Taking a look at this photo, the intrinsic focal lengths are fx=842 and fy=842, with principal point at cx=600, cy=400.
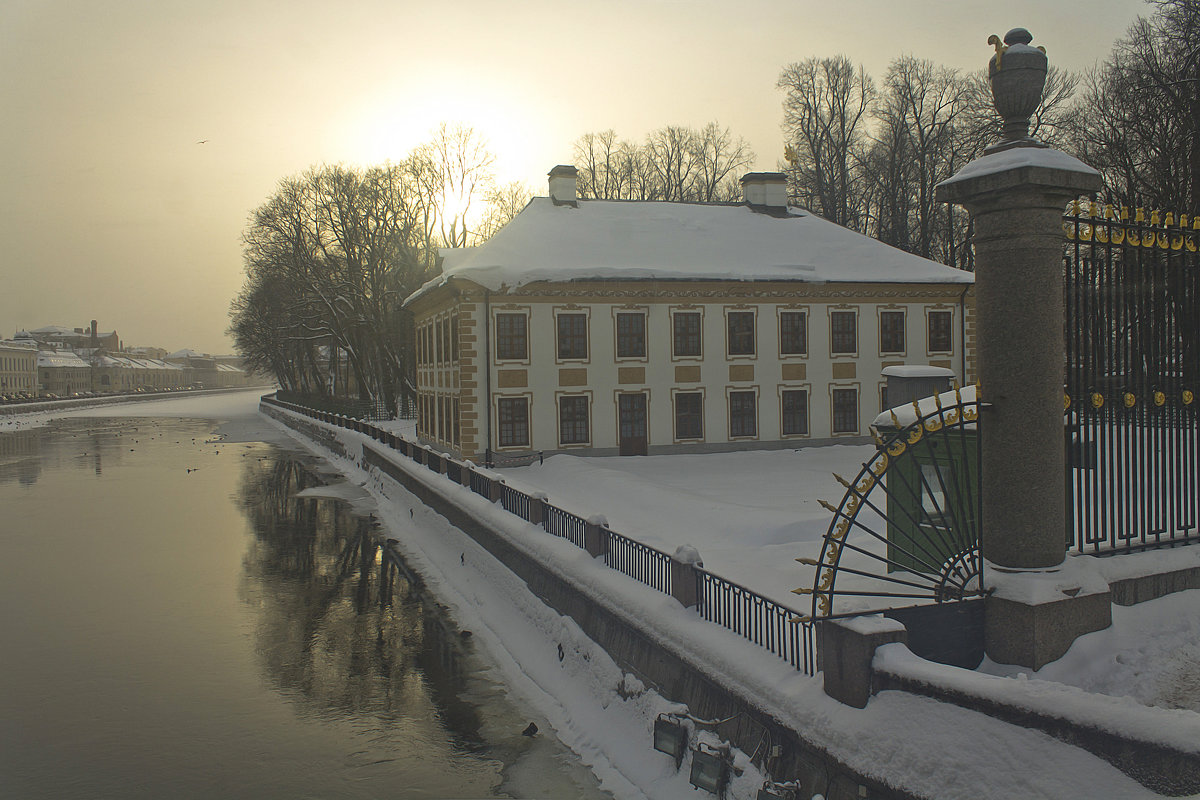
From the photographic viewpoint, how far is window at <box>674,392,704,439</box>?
2778 cm

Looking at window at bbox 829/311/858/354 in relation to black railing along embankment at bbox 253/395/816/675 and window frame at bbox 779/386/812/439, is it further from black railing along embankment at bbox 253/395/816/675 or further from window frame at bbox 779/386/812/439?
black railing along embankment at bbox 253/395/816/675

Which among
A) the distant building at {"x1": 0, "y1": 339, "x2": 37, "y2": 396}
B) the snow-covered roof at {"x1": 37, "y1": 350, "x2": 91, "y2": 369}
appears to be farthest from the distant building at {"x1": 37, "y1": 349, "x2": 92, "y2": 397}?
the distant building at {"x1": 0, "y1": 339, "x2": 37, "y2": 396}

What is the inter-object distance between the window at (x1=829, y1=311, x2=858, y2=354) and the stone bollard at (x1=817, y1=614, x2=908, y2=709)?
2367cm

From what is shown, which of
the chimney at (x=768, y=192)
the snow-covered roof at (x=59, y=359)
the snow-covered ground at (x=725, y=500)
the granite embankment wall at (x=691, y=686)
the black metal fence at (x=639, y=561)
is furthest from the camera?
the snow-covered roof at (x=59, y=359)

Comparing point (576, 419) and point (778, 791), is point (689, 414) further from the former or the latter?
point (778, 791)

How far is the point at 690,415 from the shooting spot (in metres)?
27.8

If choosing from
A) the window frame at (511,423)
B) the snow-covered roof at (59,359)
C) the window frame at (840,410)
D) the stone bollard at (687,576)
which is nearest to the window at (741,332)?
the window frame at (840,410)

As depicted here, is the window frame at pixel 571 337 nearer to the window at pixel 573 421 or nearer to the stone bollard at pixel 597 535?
the window at pixel 573 421

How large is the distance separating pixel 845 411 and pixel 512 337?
12.0 meters

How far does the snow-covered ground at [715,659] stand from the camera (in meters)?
5.24

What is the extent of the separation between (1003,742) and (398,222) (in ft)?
169

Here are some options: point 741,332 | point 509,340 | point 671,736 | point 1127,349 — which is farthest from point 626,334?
point 1127,349

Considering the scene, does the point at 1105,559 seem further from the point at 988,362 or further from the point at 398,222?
the point at 398,222

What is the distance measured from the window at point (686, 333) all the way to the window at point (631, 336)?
3.48ft
